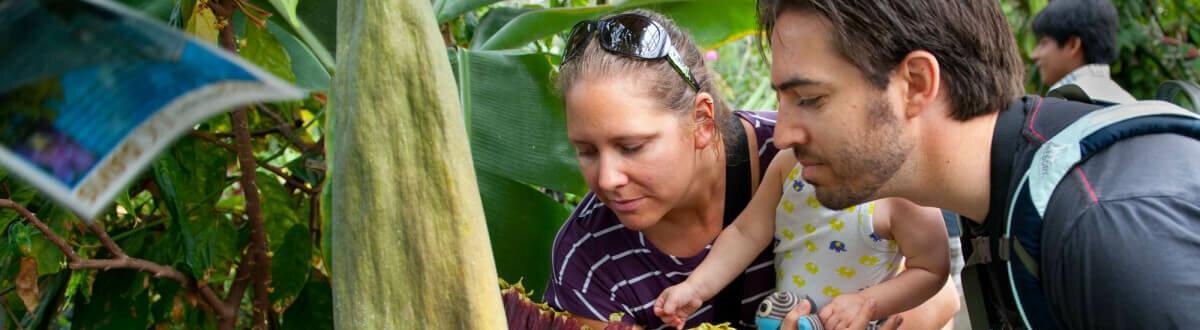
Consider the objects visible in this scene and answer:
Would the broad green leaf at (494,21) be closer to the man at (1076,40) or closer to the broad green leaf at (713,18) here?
the broad green leaf at (713,18)

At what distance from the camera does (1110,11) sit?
3828mm

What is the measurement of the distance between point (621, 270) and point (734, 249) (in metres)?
0.20

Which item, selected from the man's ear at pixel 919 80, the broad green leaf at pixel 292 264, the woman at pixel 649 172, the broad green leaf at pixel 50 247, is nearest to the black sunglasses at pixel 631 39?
the woman at pixel 649 172

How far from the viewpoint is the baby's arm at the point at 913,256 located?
156cm

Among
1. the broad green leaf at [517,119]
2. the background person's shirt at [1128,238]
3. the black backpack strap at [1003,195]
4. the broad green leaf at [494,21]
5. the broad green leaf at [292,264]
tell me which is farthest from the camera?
the broad green leaf at [494,21]

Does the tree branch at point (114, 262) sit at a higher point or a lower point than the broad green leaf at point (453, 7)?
lower

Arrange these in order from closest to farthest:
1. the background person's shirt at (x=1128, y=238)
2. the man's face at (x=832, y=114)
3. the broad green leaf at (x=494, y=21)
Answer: the background person's shirt at (x=1128, y=238) < the man's face at (x=832, y=114) < the broad green leaf at (x=494, y=21)

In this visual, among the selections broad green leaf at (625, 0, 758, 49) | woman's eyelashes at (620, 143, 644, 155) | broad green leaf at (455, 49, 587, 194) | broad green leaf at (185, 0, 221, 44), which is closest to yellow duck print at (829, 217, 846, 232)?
woman's eyelashes at (620, 143, 644, 155)

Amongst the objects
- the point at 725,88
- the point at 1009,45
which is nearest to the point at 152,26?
the point at 1009,45

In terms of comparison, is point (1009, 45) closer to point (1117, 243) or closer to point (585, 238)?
point (1117, 243)

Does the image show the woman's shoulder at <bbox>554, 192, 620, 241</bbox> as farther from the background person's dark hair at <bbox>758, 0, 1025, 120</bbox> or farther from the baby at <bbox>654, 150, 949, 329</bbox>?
the background person's dark hair at <bbox>758, 0, 1025, 120</bbox>

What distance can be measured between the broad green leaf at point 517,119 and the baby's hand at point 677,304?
38 centimetres

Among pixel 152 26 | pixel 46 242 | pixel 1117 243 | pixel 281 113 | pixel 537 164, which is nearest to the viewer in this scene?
pixel 152 26

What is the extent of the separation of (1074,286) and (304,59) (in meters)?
1.44
